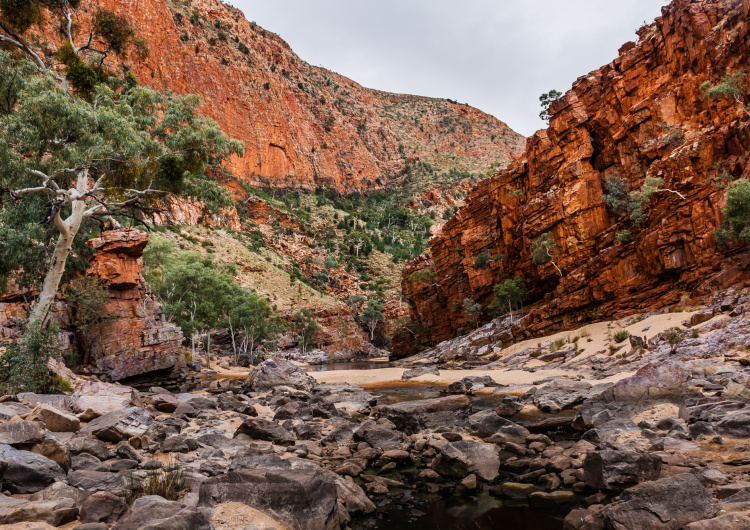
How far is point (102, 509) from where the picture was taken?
4.07m

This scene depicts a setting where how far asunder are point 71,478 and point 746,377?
503 inches

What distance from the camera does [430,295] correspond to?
2096 inches

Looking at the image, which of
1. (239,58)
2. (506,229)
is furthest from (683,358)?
(239,58)

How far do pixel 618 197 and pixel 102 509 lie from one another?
34.5 m

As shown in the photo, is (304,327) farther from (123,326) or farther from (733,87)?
(733,87)

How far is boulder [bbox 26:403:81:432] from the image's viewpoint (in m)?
6.94

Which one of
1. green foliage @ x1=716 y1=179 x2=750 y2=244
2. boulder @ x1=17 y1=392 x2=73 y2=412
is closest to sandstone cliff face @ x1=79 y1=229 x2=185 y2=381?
boulder @ x1=17 y1=392 x2=73 y2=412

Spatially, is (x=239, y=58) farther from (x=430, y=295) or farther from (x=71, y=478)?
(x=71, y=478)

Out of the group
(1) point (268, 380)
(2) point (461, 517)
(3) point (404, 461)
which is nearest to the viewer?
(2) point (461, 517)

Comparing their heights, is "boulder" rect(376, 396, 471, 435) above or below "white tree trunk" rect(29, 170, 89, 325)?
below

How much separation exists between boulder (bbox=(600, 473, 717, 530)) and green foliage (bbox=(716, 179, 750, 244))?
19248 mm

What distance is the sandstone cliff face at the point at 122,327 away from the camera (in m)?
24.0

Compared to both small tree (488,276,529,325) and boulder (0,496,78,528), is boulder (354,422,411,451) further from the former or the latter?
small tree (488,276,529,325)

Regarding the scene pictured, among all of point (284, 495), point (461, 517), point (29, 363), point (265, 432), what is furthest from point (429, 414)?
point (29, 363)
